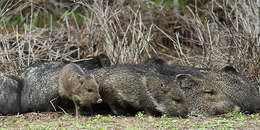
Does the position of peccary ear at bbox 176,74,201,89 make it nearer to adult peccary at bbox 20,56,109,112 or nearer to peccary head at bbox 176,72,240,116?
peccary head at bbox 176,72,240,116

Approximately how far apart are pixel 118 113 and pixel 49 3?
7323 mm

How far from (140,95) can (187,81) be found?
2.51 feet

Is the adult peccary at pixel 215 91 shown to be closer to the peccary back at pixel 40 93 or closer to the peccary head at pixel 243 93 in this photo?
the peccary head at pixel 243 93

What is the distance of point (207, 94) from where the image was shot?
5.64 metres

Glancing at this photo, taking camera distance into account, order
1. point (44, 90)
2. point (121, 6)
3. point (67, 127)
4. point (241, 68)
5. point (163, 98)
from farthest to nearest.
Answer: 1. point (121, 6)
2. point (241, 68)
3. point (44, 90)
4. point (163, 98)
5. point (67, 127)

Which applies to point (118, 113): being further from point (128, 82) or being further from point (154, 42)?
point (154, 42)

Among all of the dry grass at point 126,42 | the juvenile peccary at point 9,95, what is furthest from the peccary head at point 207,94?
the juvenile peccary at point 9,95

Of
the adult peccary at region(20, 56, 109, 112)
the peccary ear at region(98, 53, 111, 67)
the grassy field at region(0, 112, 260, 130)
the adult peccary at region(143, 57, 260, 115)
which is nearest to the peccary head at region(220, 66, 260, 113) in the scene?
the adult peccary at region(143, 57, 260, 115)

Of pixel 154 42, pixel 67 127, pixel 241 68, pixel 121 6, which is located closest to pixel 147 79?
pixel 67 127

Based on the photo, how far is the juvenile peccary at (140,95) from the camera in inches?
210

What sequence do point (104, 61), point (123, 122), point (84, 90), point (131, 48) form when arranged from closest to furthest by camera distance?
point (123, 122) < point (84, 90) < point (104, 61) < point (131, 48)

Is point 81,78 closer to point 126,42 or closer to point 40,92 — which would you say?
point 40,92

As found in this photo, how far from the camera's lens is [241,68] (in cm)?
673

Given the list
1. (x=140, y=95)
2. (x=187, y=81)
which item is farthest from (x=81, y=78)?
(x=187, y=81)
